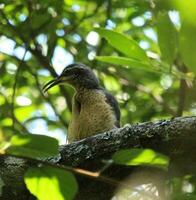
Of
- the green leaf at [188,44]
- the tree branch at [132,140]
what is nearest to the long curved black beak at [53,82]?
the tree branch at [132,140]

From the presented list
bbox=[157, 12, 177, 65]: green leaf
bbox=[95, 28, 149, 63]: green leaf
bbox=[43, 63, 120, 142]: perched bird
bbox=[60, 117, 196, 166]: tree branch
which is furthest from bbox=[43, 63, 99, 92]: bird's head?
bbox=[157, 12, 177, 65]: green leaf

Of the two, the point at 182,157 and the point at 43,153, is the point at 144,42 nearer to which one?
the point at 182,157

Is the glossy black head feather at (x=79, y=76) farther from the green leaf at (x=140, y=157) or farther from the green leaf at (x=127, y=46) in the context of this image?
the green leaf at (x=140, y=157)

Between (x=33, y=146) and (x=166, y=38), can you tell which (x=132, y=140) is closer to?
(x=166, y=38)

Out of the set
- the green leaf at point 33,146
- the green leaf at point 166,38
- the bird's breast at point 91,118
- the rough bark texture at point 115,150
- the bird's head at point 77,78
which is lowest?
the green leaf at point 33,146

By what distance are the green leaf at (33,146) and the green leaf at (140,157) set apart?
18cm

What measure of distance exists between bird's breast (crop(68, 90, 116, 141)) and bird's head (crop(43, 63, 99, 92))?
528mm

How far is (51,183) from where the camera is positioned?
4.80 ft

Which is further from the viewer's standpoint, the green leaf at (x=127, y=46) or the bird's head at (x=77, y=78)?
the bird's head at (x=77, y=78)

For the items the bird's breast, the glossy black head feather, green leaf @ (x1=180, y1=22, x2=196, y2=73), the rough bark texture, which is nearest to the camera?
green leaf @ (x1=180, y1=22, x2=196, y2=73)

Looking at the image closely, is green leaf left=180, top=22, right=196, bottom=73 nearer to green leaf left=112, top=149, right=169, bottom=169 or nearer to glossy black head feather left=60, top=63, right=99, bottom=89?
green leaf left=112, top=149, right=169, bottom=169

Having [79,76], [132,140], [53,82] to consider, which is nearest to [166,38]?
[132,140]

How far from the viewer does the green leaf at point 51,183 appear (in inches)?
57.3

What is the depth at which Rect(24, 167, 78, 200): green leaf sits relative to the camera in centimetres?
146
